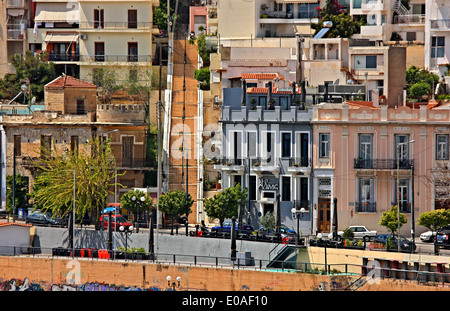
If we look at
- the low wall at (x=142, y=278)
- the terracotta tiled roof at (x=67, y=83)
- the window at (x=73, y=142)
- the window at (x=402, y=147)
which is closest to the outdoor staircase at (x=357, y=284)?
the low wall at (x=142, y=278)

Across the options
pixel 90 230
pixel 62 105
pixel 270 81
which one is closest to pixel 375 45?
pixel 270 81

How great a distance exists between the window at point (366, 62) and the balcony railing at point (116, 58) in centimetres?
1720

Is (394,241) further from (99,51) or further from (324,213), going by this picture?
(99,51)

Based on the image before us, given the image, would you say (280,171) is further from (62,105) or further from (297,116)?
(62,105)

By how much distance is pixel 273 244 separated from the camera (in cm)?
9212

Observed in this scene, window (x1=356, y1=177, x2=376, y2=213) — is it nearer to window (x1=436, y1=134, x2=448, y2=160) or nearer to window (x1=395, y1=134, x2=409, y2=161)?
window (x1=395, y1=134, x2=409, y2=161)

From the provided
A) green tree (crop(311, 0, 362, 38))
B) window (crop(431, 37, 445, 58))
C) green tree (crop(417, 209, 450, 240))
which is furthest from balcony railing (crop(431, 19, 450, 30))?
green tree (crop(417, 209, 450, 240))

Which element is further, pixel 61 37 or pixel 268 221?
pixel 61 37

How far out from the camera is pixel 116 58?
12775cm

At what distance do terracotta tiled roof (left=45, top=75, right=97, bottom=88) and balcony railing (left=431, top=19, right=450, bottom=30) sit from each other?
92.6 feet

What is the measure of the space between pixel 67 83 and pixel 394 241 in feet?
114

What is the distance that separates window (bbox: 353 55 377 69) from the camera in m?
121

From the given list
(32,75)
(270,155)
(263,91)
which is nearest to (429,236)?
(270,155)

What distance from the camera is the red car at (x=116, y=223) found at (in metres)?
100
